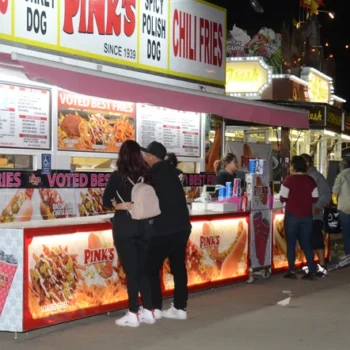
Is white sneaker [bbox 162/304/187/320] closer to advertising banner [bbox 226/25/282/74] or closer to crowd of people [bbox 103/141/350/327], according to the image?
crowd of people [bbox 103/141/350/327]

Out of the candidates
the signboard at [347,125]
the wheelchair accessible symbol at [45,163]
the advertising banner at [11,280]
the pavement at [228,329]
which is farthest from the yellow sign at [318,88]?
the advertising banner at [11,280]

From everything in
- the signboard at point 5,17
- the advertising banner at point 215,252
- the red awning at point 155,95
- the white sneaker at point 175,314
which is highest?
the signboard at point 5,17

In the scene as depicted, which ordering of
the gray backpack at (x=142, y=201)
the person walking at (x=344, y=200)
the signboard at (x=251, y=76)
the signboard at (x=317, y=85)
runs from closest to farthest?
1. the gray backpack at (x=142, y=201)
2. the person walking at (x=344, y=200)
3. the signboard at (x=251, y=76)
4. the signboard at (x=317, y=85)

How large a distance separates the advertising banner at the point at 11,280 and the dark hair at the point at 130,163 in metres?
1.16

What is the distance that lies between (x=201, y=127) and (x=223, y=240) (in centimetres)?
374

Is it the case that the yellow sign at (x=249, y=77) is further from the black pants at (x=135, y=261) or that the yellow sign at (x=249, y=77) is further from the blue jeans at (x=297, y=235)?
the black pants at (x=135, y=261)

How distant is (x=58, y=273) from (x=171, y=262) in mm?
1326

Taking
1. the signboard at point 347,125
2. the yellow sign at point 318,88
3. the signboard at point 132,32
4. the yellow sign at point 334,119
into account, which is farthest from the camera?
the yellow sign at point 318,88

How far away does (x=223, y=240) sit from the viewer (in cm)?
1050

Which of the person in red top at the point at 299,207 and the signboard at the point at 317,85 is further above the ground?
the signboard at the point at 317,85

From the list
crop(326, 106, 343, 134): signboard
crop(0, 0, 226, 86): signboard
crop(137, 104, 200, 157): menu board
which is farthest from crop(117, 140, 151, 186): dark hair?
crop(326, 106, 343, 134): signboard

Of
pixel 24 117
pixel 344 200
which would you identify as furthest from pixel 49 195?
pixel 344 200

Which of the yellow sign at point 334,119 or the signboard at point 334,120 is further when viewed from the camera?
the yellow sign at point 334,119

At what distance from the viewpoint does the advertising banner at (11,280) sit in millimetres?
7328
